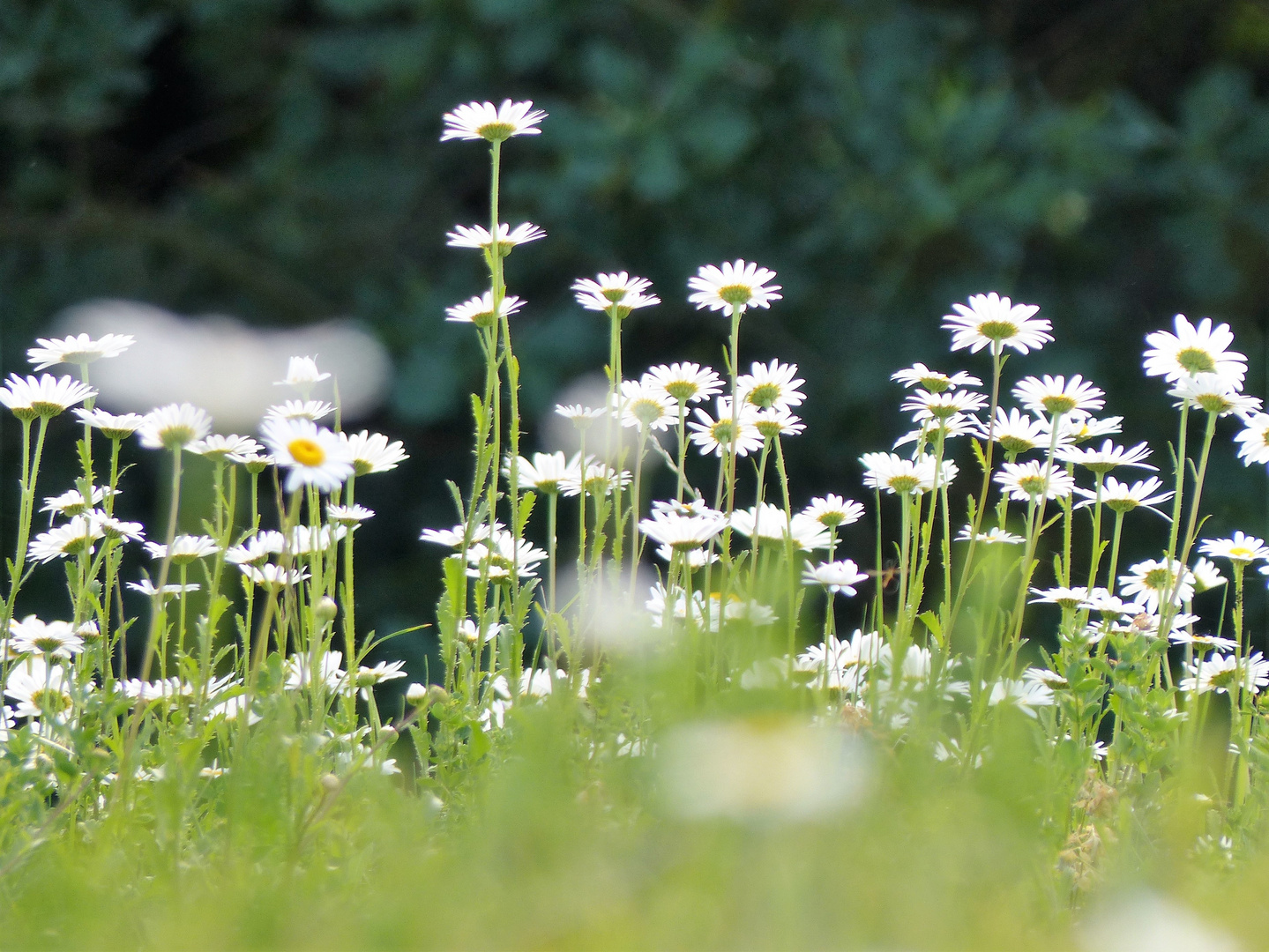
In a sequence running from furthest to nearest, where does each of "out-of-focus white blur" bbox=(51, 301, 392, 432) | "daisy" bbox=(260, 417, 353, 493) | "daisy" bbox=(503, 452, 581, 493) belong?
1. "daisy" bbox=(503, 452, 581, 493)
2. "daisy" bbox=(260, 417, 353, 493)
3. "out-of-focus white blur" bbox=(51, 301, 392, 432)

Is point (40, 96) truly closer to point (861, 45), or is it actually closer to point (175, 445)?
point (861, 45)

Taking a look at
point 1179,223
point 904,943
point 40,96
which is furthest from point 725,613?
point 40,96

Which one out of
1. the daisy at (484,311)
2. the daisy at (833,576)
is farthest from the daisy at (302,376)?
the daisy at (833,576)

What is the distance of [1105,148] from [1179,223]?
0.43 metres

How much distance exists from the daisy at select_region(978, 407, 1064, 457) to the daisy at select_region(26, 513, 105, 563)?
3.09ft

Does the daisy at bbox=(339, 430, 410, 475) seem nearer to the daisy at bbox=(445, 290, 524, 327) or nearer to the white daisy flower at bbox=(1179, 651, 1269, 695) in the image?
the daisy at bbox=(445, 290, 524, 327)

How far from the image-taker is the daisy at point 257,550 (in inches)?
56.2

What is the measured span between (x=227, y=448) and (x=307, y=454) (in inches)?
10.7

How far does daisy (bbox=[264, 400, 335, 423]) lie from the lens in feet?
3.76

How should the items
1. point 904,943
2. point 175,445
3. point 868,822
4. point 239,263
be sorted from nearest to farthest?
point 904,943 → point 868,822 → point 175,445 → point 239,263

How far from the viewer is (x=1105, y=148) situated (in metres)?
4.82

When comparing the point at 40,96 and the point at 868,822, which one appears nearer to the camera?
the point at 868,822

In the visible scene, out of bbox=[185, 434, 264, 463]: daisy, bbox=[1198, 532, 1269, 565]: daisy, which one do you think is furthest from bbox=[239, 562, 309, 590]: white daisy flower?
bbox=[1198, 532, 1269, 565]: daisy

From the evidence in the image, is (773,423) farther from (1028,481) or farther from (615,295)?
(1028,481)
